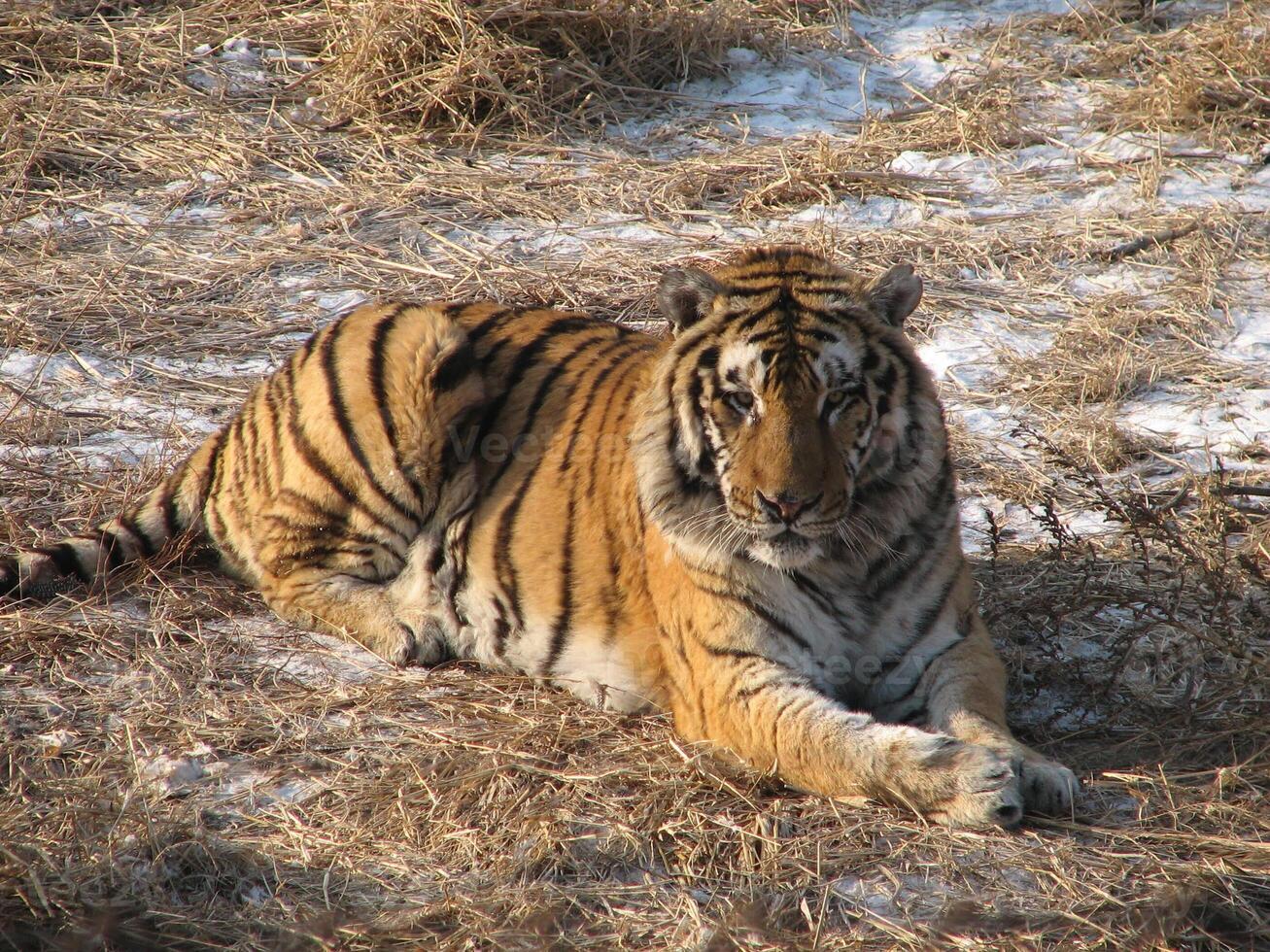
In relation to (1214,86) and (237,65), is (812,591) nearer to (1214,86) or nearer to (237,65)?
(1214,86)

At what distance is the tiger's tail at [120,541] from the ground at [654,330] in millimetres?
92

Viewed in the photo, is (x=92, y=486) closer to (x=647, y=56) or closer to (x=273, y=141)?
(x=273, y=141)

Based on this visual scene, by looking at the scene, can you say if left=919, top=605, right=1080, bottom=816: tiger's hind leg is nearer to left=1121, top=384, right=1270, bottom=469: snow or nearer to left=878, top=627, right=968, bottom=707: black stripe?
left=878, top=627, right=968, bottom=707: black stripe

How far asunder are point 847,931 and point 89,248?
4.95 meters

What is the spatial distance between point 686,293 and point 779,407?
1.38ft

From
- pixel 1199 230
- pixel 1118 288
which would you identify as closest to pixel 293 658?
pixel 1118 288

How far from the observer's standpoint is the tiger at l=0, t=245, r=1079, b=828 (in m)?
3.01

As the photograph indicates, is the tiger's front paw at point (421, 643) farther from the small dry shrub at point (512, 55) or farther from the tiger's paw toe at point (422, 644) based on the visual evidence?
the small dry shrub at point (512, 55)

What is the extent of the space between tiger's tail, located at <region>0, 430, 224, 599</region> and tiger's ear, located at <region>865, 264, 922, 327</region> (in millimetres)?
2216

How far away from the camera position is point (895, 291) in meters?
3.21

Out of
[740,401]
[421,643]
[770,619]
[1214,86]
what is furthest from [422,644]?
[1214,86]

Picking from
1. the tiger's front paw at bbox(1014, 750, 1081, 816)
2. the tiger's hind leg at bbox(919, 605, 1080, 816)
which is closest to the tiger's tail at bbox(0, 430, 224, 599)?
the tiger's hind leg at bbox(919, 605, 1080, 816)

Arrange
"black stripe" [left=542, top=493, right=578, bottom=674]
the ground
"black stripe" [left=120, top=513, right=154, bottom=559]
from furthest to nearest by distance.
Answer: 1. "black stripe" [left=120, top=513, right=154, bottom=559]
2. "black stripe" [left=542, top=493, right=578, bottom=674]
3. the ground

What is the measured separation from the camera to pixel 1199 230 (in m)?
5.76
